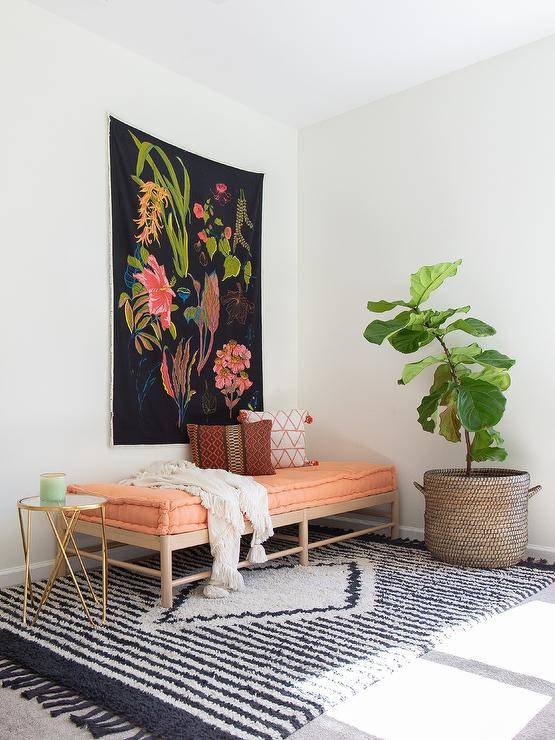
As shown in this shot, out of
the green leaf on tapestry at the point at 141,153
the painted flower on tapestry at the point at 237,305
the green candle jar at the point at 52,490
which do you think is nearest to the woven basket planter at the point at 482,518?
the painted flower on tapestry at the point at 237,305

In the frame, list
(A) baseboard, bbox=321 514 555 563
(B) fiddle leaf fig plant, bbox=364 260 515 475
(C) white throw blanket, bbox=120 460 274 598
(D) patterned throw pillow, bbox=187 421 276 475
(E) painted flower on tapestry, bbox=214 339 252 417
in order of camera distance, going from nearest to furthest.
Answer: (C) white throw blanket, bbox=120 460 274 598 < (B) fiddle leaf fig plant, bbox=364 260 515 475 < (A) baseboard, bbox=321 514 555 563 < (D) patterned throw pillow, bbox=187 421 276 475 < (E) painted flower on tapestry, bbox=214 339 252 417

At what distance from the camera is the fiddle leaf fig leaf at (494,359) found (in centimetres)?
346

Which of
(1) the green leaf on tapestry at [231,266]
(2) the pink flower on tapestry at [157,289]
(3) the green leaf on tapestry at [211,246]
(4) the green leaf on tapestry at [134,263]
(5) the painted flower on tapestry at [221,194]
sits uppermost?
(5) the painted flower on tapestry at [221,194]

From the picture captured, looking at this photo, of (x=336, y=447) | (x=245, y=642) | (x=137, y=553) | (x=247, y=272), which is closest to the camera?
(x=245, y=642)

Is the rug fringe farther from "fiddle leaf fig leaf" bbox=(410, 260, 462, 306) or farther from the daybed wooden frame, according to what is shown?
"fiddle leaf fig leaf" bbox=(410, 260, 462, 306)

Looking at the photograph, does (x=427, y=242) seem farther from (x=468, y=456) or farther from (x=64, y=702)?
(x=64, y=702)

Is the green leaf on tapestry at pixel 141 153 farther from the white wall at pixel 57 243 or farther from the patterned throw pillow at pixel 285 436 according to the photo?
the patterned throw pillow at pixel 285 436

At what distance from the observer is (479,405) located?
3.30 metres

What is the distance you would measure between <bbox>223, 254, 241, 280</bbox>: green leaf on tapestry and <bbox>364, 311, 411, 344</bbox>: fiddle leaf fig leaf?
3.84 ft

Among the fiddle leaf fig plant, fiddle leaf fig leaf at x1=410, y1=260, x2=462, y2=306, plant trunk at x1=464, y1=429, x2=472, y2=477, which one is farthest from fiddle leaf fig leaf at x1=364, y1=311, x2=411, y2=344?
plant trunk at x1=464, y1=429, x2=472, y2=477

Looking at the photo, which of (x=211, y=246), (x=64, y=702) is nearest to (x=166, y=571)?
(x=64, y=702)

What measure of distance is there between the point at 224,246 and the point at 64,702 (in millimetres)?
2948

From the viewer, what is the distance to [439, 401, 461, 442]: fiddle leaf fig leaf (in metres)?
3.66

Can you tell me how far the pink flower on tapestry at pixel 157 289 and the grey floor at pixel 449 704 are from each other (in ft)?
7.44
